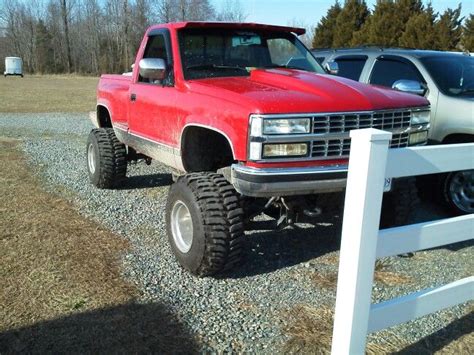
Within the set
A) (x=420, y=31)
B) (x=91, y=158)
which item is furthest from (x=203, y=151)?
(x=420, y=31)

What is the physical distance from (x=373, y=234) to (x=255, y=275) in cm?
190

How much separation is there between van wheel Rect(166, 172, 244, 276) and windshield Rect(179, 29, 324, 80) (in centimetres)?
119

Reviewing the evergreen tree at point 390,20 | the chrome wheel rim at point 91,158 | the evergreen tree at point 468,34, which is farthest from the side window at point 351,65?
the evergreen tree at point 390,20

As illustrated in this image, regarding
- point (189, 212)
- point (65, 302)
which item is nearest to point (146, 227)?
point (189, 212)

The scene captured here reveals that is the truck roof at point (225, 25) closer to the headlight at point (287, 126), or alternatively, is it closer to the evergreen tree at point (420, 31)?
the headlight at point (287, 126)

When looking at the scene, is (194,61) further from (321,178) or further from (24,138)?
(24,138)

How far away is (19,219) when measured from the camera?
Result: 5.46m

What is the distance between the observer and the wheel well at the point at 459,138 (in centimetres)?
578

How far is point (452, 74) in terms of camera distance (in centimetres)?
615

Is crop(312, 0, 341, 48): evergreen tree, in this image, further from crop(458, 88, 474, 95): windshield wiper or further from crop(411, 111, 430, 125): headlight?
crop(411, 111, 430, 125): headlight

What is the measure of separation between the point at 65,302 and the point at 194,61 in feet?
8.25

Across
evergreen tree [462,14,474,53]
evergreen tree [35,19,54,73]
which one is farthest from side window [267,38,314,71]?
evergreen tree [35,19,54,73]

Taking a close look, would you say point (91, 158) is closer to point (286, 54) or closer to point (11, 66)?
point (286, 54)

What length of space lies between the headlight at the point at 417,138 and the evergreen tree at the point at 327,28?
94.5ft
